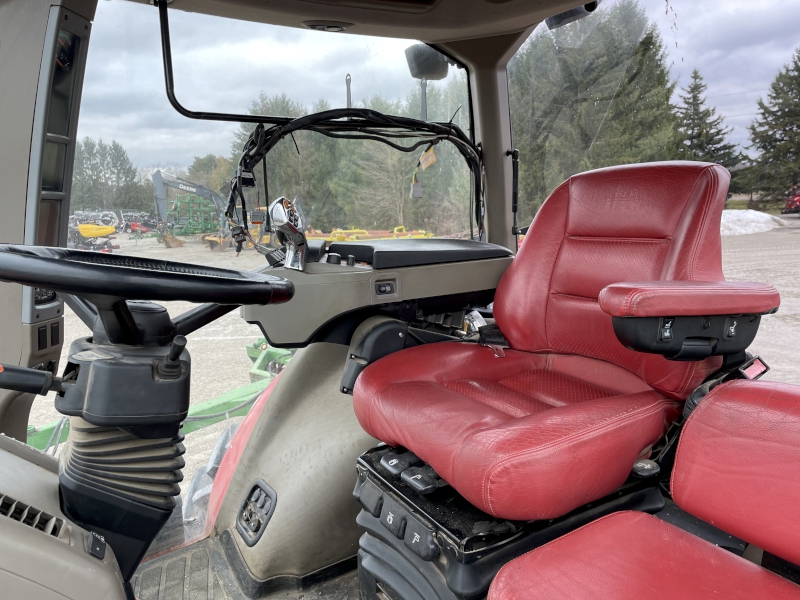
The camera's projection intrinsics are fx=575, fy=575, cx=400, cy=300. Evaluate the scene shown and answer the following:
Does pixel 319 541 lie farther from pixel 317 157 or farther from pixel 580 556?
pixel 317 157

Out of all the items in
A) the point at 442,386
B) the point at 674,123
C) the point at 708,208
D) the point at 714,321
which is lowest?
the point at 442,386

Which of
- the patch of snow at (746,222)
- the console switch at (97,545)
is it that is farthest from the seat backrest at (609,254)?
the console switch at (97,545)

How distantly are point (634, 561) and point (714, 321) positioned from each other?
0.56 meters

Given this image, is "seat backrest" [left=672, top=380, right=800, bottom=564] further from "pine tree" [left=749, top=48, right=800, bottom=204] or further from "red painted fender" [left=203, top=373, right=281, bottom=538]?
"red painted fender" [left=203, top=373, right=281, bottom=538]

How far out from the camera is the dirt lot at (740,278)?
1468 mm

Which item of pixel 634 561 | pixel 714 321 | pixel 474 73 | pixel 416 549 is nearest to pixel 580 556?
pixel 634 561

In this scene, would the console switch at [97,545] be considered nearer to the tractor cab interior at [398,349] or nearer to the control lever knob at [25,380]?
the tractor cab interior at [398,349]

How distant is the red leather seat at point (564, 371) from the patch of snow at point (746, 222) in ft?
0.41

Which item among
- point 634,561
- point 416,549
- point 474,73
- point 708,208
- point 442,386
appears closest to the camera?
point 634,561

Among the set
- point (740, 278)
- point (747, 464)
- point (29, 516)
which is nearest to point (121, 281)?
point (29, 516)

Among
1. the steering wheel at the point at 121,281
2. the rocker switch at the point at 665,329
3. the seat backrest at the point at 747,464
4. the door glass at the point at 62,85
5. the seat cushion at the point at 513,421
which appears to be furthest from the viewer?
the door glass at the point at 62,85

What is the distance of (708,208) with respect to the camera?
1.34 metres

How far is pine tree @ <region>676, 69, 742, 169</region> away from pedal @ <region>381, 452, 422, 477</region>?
3.52 feet

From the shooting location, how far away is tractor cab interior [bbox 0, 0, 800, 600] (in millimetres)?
844
